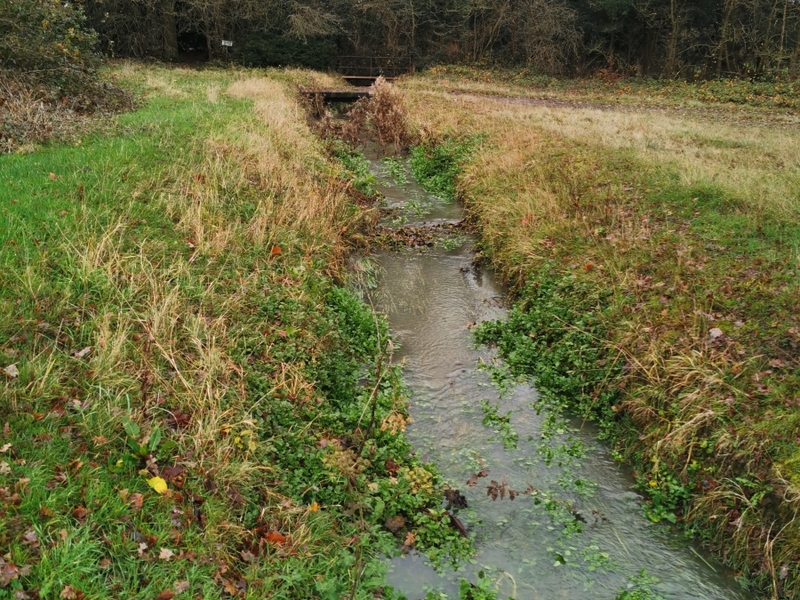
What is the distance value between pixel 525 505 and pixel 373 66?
3711 cm

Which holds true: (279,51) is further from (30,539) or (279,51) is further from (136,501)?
(30,539)

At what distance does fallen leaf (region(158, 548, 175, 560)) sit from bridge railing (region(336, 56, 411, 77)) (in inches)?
1437

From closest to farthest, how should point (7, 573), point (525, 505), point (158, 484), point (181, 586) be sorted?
1. point (7, 573)
2. point (181, 586)
3. point (158, 484)
4. point (525, 505)

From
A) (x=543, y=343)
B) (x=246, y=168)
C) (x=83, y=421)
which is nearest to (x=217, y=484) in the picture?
(x=83, y=421)

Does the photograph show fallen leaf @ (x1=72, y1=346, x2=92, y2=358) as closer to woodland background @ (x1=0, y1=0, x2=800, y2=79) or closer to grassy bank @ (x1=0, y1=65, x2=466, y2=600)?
grassy bank @ (x1=0, y1=65, x2=466, y2=600)

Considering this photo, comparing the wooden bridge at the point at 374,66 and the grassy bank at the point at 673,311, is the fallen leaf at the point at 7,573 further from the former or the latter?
the wooden bridge at the point at 374,66

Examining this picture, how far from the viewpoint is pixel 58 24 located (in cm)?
1298

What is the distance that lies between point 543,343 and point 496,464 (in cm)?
225

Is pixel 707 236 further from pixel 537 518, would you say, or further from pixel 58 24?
pixel 58 24

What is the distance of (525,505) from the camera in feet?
16.3

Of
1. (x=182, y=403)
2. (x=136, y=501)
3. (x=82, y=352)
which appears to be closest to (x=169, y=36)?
(x=82, y=352)

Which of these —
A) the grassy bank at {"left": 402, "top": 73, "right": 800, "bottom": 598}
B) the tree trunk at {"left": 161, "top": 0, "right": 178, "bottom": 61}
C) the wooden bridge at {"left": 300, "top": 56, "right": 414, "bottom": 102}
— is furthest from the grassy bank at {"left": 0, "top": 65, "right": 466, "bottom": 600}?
the wooden bridge at {"left": 300, "top": 56, "right": 414, "bottom": 102}

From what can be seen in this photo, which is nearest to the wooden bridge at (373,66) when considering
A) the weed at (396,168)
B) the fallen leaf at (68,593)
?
the weed at (396,168)

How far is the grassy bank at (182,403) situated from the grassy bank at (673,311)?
2.14m
